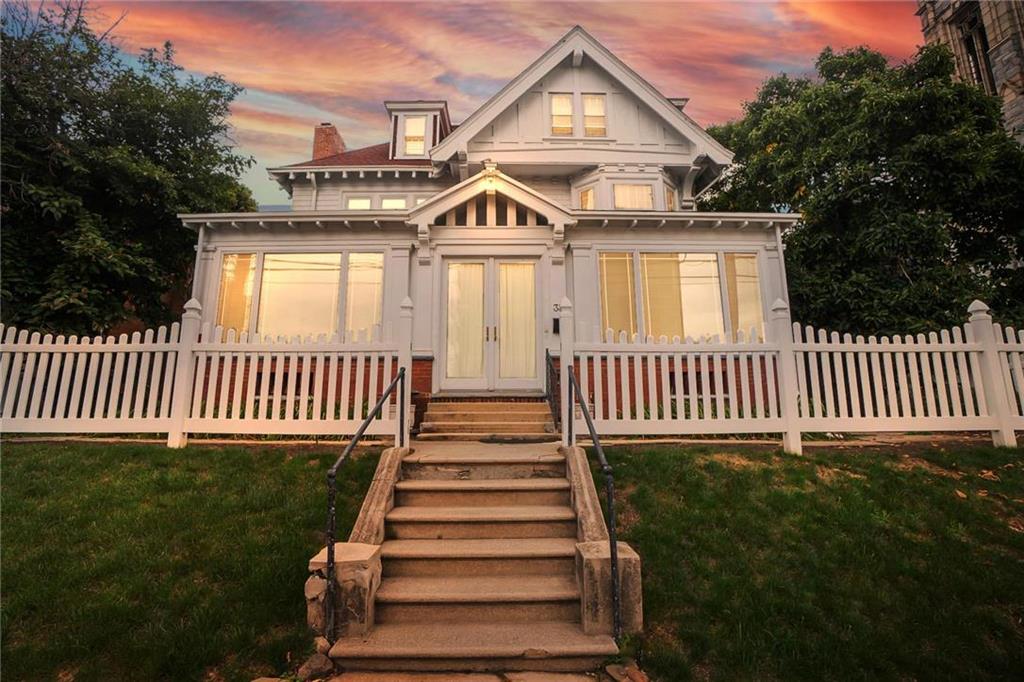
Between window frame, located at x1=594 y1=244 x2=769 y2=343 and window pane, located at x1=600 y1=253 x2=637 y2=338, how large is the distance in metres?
0.08

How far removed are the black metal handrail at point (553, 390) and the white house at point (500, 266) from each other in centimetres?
56

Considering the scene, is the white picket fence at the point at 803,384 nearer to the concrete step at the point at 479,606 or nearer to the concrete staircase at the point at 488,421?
the concrete staircase at the point at 488,421

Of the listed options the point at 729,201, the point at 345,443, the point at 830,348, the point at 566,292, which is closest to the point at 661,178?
the point at 566,292

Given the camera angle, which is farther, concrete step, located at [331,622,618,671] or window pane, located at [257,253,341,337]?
window pane, located at [257,253,341,337]

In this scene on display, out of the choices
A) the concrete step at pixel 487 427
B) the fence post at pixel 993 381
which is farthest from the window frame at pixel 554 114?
the fence post at pixel 993 381

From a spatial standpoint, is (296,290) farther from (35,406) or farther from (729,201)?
(729,201)

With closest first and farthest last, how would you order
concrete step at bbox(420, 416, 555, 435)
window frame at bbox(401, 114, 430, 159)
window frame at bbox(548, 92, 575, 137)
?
1. concrete step at bbox(420, 416, 555, 435)
2. window frame at bbox(548, 92, 575, 137)
3. window frame at bbox(401, 114, 430, 159)

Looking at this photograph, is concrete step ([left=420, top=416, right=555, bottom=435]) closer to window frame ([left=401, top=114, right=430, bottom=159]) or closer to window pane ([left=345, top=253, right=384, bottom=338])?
window pane ([left=345, top=253, right=384, bottom=338])

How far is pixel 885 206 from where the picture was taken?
11953 mm

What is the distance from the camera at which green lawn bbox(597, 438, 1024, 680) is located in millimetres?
3203

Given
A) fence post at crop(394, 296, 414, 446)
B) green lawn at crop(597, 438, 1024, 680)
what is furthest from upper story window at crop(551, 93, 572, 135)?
green lawn at crop(597, 438, 1024, 680)

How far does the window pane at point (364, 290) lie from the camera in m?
10.5

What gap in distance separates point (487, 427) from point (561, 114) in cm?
988

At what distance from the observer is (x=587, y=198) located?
12727mm
